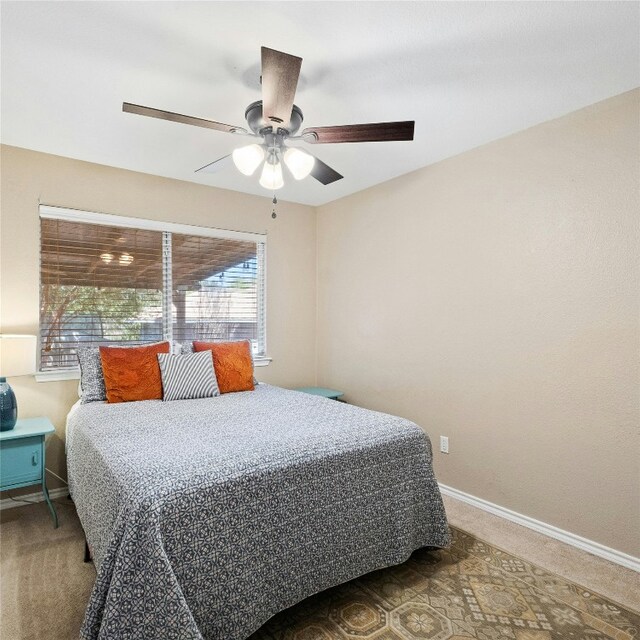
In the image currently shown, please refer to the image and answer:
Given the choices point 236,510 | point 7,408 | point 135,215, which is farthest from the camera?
point 135,215

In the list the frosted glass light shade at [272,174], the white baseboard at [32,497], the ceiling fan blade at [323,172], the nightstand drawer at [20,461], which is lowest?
the white baseboard at [32,497]

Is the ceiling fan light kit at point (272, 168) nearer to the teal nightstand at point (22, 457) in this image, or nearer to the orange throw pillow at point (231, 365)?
the orange throw pillow at point (231, 365)

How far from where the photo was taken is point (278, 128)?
2.10 m

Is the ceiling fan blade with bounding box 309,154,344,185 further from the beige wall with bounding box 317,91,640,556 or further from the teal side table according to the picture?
the teal side table

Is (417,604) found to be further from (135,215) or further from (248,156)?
(135,215)

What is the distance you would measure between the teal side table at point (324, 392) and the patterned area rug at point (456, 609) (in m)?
1.89

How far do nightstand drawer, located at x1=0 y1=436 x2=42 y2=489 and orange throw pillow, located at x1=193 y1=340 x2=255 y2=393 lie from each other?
1.22 m

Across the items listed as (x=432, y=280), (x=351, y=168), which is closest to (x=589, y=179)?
(x=432, y=280)

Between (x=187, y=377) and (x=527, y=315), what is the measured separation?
7.75ft

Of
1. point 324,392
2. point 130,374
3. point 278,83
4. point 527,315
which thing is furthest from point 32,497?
point 527,315

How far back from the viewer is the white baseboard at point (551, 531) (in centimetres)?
225

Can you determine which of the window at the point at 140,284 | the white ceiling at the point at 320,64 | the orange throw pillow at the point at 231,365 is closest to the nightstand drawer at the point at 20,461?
the window at the point at 140,284

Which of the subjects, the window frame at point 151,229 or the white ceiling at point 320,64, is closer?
the white ceiling at point 320,64

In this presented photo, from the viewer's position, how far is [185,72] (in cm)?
210
